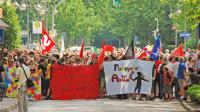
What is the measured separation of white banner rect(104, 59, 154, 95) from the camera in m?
35.2

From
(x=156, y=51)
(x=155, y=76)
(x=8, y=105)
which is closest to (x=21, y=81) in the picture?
(x=8, y=105)

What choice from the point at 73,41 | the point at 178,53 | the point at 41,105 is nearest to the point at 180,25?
the point at 73,41

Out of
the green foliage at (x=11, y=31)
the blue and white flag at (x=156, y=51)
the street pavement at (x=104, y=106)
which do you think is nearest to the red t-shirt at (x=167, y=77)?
the street pavement at (x=104, y=106)

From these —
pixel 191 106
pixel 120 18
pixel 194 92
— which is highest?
pixel 120 18

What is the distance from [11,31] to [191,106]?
105ft

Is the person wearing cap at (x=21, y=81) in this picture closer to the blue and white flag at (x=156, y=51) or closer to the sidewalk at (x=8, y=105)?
the sidewalk at (x=8, y=105)

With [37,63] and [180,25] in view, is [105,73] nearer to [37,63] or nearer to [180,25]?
[37,63]

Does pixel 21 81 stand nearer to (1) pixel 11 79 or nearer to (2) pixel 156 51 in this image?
(1) pixel 11 79

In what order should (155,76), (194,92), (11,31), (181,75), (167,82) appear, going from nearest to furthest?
1. (194,92)
2. (181,75)
3. (167,82)
4. (155,76)
5. (11,31)

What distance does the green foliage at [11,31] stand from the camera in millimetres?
58094

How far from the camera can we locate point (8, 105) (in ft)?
95.9

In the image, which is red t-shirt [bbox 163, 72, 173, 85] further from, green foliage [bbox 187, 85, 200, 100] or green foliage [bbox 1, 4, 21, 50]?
green foliage [bbox 1, 4, 21, 50]

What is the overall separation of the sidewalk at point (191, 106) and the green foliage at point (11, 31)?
88.2 ft

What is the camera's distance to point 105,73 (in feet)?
116
